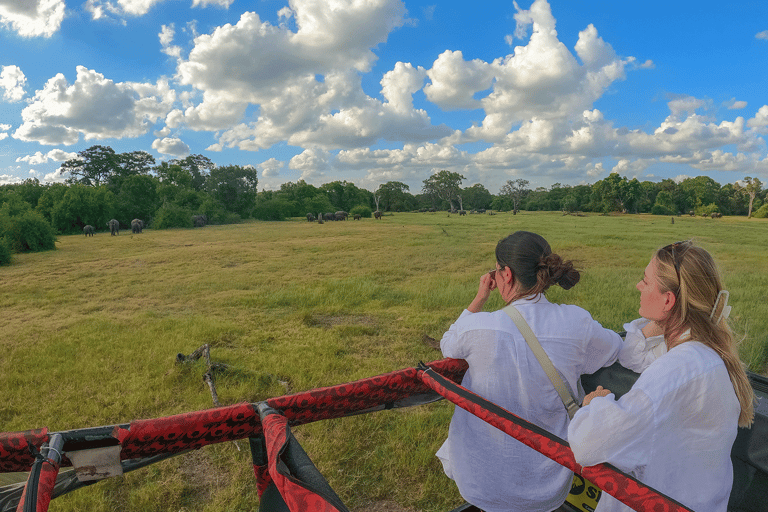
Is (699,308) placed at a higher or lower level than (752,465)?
higher

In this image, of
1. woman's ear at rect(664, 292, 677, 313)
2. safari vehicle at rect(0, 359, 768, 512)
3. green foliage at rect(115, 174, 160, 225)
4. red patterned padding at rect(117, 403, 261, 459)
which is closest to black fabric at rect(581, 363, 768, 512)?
safari vehicle at rect(0, 359, 768, 512)

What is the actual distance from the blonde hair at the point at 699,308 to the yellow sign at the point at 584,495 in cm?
103

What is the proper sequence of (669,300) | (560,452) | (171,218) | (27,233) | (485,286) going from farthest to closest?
(171,218) → (27,233) → (485,286) → (669,300) → (560,452)

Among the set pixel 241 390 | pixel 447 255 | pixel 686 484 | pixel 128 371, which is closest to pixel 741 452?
pixel 686 484

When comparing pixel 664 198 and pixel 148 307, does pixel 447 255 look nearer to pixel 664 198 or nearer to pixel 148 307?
pixel 148 307

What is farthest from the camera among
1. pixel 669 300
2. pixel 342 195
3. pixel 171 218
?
pixel 342 195

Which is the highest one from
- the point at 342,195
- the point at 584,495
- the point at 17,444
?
the point at 342,195

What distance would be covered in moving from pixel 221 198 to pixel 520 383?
56846mm

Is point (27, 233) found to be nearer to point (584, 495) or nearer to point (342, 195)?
point (584, 495)

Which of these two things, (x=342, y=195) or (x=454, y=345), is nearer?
(x=454, y=345)

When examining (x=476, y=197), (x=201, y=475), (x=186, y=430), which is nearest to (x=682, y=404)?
(x=186, y=430)

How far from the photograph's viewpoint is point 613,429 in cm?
128

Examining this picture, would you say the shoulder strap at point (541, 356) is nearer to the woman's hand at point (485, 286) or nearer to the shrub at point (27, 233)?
the woman's hand at point (485, 286)

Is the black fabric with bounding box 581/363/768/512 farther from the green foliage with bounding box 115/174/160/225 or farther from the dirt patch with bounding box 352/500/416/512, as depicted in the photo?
the green foliage with bounding box 115/174/160/225
